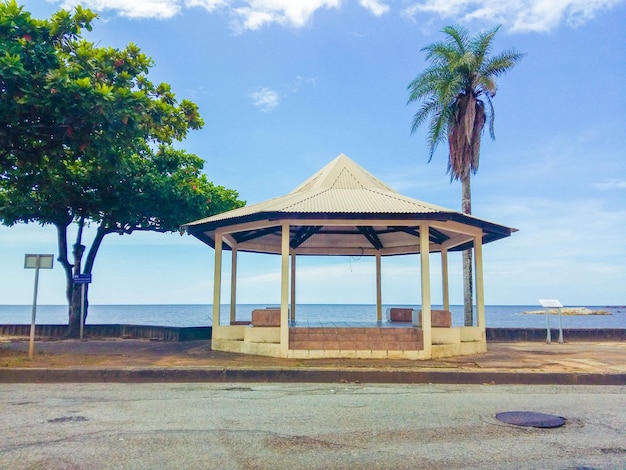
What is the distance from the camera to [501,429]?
19.2 feet

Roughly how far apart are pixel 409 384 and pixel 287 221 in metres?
5.03

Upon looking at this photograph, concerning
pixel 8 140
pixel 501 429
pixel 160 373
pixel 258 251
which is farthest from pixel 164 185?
pixel 501 429

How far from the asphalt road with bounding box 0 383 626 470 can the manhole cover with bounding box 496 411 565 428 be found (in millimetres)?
170

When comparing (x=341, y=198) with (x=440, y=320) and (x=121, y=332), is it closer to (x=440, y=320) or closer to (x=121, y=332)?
(x=440, y=320)

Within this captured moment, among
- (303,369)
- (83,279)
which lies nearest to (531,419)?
(303,369)

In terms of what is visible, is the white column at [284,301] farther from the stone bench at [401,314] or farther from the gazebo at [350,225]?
the stone bench at [401,314]

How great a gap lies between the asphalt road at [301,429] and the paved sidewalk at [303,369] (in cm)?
96

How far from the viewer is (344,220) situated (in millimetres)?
12578

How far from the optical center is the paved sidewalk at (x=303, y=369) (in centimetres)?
968

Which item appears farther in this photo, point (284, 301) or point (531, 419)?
point (284, 301)

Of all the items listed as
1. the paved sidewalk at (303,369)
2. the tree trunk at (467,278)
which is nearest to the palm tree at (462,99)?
the tree trunk at (467,278)

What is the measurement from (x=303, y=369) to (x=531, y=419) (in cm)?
459

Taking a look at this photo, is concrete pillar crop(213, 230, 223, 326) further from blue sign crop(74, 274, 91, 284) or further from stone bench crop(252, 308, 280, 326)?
blue sign crop(74, 274, 91, 284)

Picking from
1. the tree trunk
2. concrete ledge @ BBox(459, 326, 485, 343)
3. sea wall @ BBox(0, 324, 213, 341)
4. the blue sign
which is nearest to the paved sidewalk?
concrete ledge @ BBox(459, 326, 485, 343)
